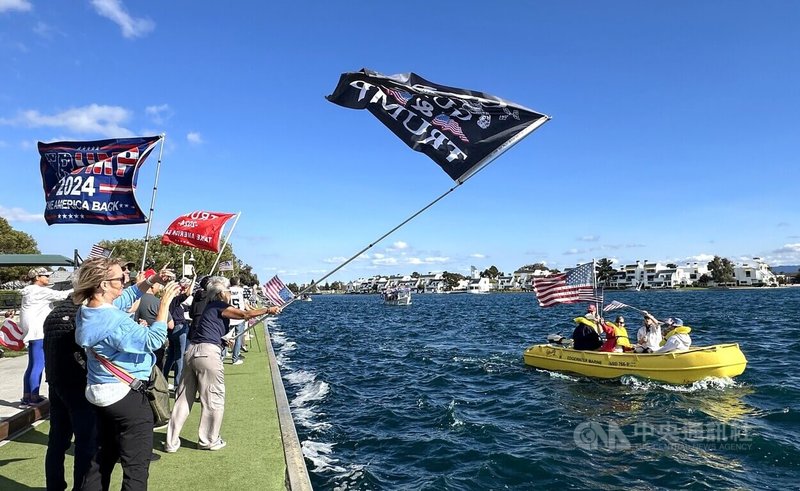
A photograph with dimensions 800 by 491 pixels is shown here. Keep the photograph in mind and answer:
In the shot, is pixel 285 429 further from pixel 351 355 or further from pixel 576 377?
pixel 351 355

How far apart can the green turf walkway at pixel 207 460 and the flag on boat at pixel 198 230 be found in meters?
4.87

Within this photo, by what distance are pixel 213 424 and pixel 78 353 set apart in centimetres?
260

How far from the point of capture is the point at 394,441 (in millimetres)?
→ 9898

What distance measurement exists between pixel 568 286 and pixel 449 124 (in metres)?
11.7

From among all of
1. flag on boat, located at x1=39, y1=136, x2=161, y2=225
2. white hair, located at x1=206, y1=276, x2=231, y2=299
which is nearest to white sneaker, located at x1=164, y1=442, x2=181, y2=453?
white hair, located at x1=206, y1=276, x2=231, y2=299

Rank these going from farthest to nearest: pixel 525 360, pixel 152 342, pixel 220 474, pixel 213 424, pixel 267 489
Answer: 1. pixel 525 360
2. pixel 213 424
3. pixel 220 474
4. pixel 267 489
5. pixel 152 342

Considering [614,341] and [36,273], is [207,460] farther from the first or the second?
[614,341]

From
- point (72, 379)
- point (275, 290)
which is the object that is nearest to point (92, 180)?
point (72, 379)

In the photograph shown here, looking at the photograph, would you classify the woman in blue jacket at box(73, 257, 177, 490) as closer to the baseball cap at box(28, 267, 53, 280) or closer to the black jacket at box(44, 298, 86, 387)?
the black jacket at box(44, 298, 86, 387)

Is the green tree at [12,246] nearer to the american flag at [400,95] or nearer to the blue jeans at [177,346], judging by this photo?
the blue jeans at [177,346]

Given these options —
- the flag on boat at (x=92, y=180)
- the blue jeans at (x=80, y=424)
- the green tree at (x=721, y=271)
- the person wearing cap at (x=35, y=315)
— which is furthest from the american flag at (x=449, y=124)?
the green tree at (x=721, y=271)

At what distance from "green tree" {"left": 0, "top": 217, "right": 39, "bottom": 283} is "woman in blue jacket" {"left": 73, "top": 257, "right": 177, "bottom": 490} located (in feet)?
228

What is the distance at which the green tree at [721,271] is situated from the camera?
15325 cm

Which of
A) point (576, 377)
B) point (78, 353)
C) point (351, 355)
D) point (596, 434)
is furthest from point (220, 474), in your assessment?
point (351, 355)
